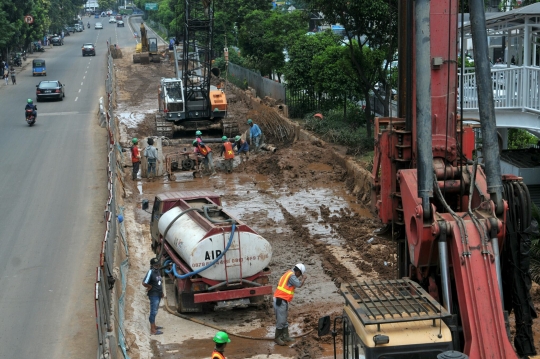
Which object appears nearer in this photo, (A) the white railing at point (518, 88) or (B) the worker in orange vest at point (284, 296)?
(B) the worker in orange vest at point (284, 296)

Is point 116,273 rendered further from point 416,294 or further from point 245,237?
point 416,294

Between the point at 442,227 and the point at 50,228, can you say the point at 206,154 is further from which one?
the point at 442,227

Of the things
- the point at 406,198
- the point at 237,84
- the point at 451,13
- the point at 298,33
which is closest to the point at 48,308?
the point at 406,198

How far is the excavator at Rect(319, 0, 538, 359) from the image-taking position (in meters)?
8.40

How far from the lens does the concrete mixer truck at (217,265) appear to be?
50.4 feet

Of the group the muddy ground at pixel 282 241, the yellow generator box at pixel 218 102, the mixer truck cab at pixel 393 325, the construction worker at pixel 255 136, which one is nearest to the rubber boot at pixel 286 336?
the muddy ground at pixel 282 241

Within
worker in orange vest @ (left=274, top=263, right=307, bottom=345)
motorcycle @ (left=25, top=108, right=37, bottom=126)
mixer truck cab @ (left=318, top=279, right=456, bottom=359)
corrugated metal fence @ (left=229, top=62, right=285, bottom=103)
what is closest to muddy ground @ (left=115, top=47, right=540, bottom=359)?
worker in orange vest @ (left=274, top=263, right=307, bottom=345)

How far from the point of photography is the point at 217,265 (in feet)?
50.7

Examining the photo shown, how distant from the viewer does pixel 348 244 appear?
20.6 meters

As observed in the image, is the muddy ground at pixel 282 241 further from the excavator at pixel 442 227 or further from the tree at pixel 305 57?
the excavator at pixel 442 227

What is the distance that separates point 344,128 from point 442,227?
23672mm

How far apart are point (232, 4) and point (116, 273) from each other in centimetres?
4015

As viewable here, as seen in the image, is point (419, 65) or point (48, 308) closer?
point (419, 65)

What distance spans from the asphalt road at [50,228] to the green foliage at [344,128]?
937cm
